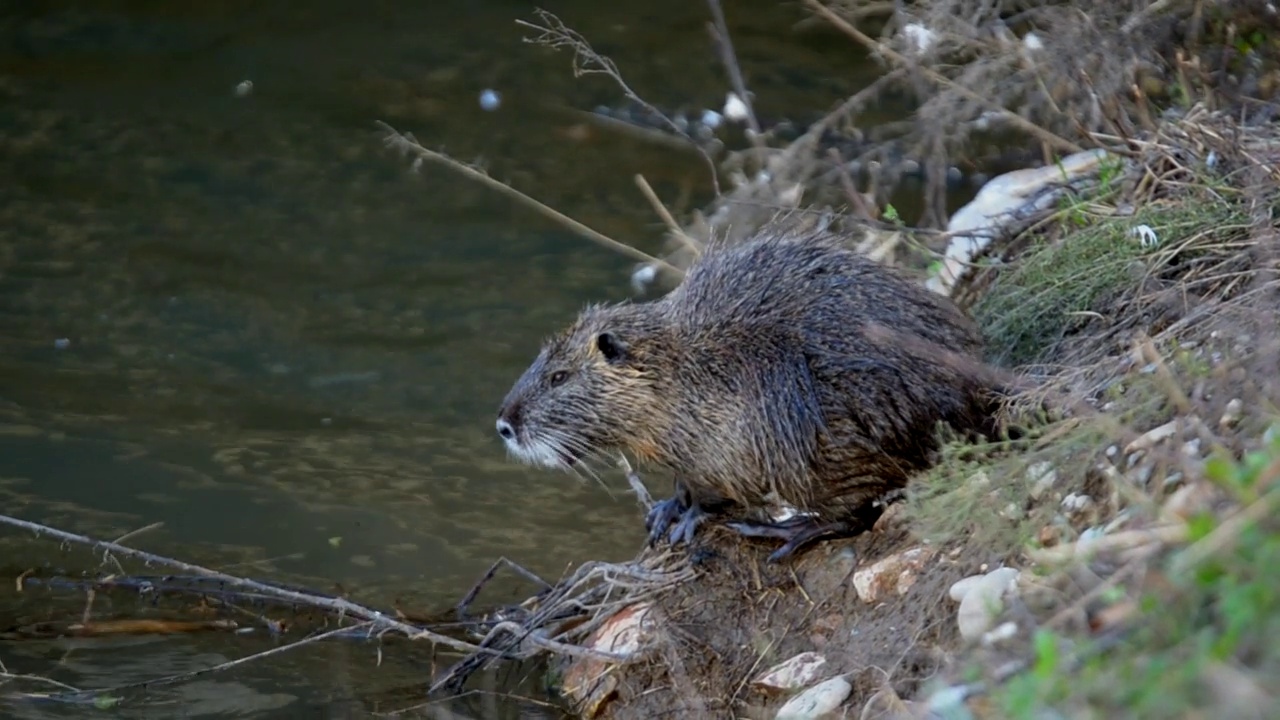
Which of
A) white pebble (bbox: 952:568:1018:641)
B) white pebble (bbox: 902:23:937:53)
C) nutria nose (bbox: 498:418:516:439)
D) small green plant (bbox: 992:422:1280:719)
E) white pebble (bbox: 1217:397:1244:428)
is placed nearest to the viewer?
small green plant (bbox: 992:422:1280:719)

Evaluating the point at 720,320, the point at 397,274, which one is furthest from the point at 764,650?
the point at 397,274

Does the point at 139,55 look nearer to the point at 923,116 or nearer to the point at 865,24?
the point at 865,24

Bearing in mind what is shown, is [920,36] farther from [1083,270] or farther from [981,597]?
[981,597]

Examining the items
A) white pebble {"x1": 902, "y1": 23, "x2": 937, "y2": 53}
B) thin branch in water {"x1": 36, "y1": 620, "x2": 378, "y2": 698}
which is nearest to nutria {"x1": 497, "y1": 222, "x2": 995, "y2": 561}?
thin branch in water {"x1": 36, "y1": 620, "x2": 378, "y2": 698}

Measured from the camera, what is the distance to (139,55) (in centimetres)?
830

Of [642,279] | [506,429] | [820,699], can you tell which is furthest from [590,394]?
[642,279]

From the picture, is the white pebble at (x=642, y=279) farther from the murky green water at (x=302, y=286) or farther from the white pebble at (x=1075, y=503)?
the white pebble at (x=1075, y=503)

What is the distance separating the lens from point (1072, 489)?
294cm

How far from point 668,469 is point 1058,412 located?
3.35ft

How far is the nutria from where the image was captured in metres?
3.35

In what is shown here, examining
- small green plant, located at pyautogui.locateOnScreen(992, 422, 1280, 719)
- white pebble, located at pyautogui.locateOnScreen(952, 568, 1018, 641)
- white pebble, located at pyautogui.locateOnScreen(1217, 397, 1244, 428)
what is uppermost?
small green plant, located at pyautogui.locateOnScreen(992, 422, 1280, 719)

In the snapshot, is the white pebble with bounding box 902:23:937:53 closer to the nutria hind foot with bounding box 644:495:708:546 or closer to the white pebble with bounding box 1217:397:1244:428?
the nutria hind foot with bounding box 644:495:708:546

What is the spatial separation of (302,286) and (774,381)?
358 centimetres

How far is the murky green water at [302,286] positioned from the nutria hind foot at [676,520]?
53 centimetres
